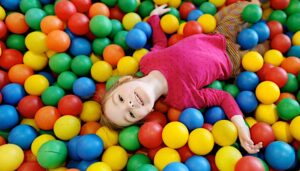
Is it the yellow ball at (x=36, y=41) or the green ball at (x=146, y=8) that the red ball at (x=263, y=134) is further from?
the yellow ball at (x=36, y=41)

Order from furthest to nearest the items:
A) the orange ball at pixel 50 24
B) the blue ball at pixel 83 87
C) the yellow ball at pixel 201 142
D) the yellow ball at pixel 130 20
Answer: the yellow ball at pixel 130 20 → the orange ball at pixel 50 24 → the blue ball at pixel 83 87 → the yellow ball at pixel 201 142

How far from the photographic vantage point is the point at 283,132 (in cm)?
117

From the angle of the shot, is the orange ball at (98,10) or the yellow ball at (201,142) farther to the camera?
the orange ball at (98,10)

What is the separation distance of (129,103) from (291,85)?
2.17ft

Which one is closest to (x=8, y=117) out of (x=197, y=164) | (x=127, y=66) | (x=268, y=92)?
(x=127, y=66)

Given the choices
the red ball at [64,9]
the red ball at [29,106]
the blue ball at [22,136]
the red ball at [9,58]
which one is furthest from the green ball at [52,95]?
the red ball at [64,9]

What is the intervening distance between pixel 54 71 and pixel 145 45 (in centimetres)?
43

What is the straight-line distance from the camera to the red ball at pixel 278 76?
1293 mm

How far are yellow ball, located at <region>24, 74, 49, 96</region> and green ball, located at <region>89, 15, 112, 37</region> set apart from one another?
31 centimetres

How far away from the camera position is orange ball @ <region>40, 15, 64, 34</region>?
1455 mm

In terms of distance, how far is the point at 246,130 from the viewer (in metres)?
1.15

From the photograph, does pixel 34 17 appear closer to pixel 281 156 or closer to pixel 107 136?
pixel 107 136

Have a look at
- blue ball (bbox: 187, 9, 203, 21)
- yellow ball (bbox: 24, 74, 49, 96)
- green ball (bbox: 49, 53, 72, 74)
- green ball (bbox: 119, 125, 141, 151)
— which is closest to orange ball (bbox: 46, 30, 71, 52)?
green ball (bbox: 49, 53, 72, 74)

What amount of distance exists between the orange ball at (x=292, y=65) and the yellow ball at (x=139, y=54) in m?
0.60
